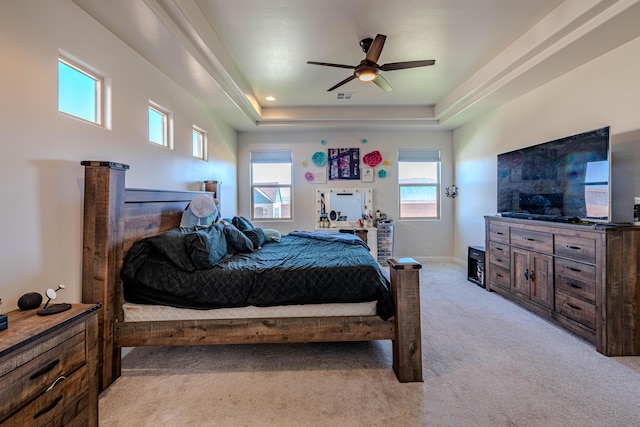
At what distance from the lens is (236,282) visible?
200 cm

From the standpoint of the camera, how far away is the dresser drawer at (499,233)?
3.40 metres

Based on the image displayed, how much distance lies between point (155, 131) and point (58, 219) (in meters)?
1.49

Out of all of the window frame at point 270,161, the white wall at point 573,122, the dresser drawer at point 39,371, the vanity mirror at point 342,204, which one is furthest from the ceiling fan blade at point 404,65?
the dresser drawer at point 39,371

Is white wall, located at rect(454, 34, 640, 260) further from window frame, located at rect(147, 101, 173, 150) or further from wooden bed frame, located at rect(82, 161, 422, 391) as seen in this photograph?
window frame, located at rect(147, 101, 173, 150)

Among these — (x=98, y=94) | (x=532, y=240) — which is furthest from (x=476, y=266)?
(x=98, y=94)

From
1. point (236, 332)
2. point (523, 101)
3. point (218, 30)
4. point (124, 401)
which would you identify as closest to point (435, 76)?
point (523, 101)

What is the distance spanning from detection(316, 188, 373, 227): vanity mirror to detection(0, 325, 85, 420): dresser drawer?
14.1 ft

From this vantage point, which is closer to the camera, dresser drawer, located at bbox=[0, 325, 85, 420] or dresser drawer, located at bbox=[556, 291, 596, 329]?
dresser drawer, located at bbox=[0, 325, 85, 420]

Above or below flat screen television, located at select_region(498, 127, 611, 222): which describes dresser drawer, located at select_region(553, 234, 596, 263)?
below

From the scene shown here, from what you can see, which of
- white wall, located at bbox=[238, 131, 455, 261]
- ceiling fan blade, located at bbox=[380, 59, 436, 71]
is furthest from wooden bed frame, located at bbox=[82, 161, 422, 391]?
white wall, located at bbox=[238, 131, 455, 261]

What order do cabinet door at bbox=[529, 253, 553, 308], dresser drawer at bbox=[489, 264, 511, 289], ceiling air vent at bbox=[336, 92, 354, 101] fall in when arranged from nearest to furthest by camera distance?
cabinet door at bbox=[529, 253, 553, 308], dresser drawer at bbox=[489, 264, 511, 289], ceiling air vent at bbox=[336, 92, 354, 101]

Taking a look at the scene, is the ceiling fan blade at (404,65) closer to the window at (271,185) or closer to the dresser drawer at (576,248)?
the dresser drawer at (576,248)

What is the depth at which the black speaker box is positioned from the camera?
4.53ft

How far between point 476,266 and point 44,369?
4.50 m
